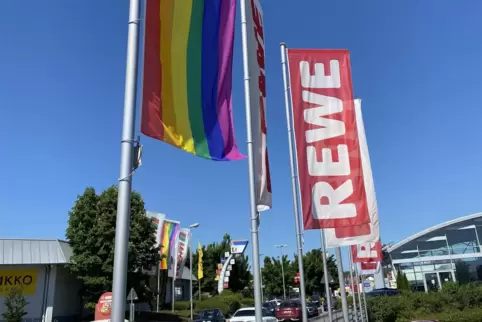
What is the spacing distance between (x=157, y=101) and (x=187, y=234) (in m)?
41.5

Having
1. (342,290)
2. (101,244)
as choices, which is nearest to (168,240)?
(101,244)

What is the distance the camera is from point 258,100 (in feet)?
28.3

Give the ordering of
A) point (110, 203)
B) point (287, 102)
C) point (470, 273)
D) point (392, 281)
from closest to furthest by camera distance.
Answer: point (287, 102)
point (110, 203)
point (470, 273)
point (392, 281)

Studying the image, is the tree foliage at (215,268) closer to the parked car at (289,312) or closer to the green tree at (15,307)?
the parked car at (289,312)

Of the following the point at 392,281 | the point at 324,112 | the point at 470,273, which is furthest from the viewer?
the point at 392,281

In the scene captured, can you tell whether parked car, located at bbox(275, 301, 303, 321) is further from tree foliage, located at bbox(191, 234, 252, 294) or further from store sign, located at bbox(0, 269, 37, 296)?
tree foliage, located at bbox(191, 234, 252, 294)

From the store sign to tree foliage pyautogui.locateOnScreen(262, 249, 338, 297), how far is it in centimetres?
4670

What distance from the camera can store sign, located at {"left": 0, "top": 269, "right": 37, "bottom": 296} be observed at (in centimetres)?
2855

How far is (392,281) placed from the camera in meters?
58.4

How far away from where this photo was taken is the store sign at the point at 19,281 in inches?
1124

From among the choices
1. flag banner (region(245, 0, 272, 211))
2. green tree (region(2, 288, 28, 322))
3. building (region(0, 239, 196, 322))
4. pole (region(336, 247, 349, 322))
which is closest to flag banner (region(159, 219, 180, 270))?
building (region(0, 239, 196, 322))

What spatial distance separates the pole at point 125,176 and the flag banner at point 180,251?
130 feet

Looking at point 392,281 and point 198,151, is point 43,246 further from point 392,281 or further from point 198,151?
point 392,281

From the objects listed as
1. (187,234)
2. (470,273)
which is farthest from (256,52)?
(470,273)
